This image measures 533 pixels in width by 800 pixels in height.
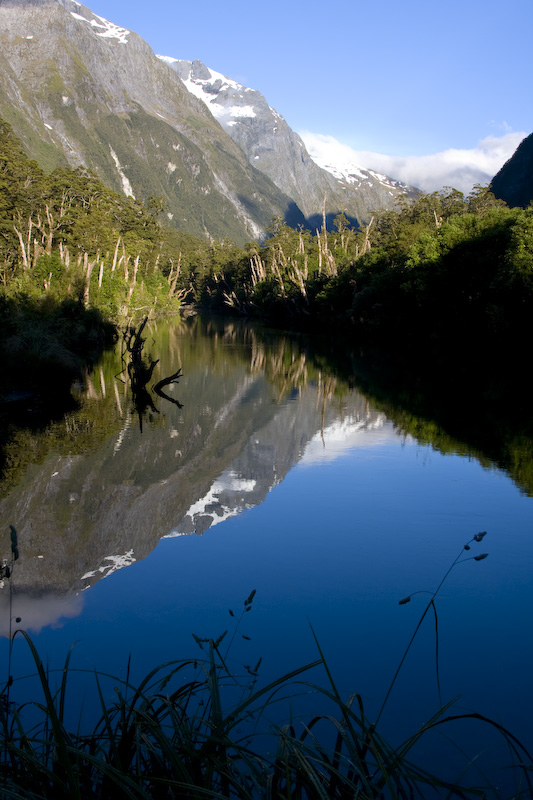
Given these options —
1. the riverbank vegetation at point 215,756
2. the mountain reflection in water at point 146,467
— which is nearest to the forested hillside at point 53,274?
the mountain reflection in water at point 146,467

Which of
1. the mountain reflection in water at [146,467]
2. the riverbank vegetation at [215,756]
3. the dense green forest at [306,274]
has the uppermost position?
the dense green forest at [306,274]

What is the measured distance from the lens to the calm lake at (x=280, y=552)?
600 centimetres

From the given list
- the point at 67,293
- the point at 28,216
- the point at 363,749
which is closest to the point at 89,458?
the point at 363,749

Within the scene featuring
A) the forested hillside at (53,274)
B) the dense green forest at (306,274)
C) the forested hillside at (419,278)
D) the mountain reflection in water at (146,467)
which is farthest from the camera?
the forested hillside at (419,278)

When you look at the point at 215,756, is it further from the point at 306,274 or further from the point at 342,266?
the point at 306,274

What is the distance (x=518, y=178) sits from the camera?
11544 cm

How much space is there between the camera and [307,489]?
12.2 m

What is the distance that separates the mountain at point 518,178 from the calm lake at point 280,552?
10086 centimetres

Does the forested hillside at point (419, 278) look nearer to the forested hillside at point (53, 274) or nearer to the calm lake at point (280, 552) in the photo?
the forested hillside at point (53, 274)

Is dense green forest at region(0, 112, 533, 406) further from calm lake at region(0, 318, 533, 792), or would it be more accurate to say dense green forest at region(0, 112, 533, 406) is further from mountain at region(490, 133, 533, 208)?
mountain at region(490, 133, 533, 208)

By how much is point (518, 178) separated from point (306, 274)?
65.9 metres

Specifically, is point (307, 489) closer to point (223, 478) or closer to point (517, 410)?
point (223, 478)

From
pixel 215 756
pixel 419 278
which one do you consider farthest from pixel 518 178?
pixel 215 756

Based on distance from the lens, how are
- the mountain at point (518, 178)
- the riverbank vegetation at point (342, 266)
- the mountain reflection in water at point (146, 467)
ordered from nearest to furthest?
1. the mountain reflection in water at point (146, 467)
2. the riverbank vegetation at point (342, 266)
3. the mountain at point (518, 178)
